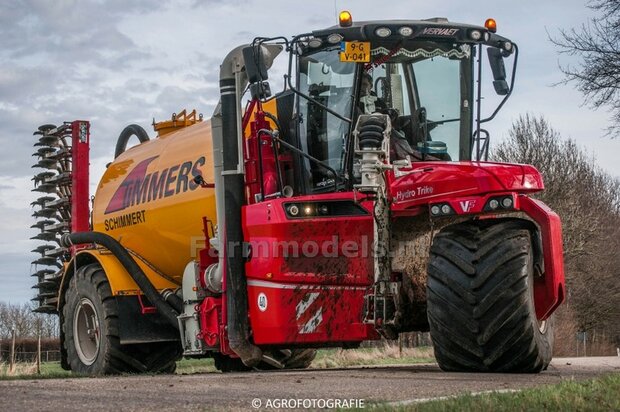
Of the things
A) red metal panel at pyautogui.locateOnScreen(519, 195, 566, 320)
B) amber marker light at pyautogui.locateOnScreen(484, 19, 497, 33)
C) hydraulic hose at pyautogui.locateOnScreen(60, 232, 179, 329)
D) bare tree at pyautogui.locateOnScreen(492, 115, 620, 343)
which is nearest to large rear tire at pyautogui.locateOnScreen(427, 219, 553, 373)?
red metal panel at pyautogui.locateOnScreen(519, 195, 566, 320)

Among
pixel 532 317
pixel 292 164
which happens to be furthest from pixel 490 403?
pixel 292 164

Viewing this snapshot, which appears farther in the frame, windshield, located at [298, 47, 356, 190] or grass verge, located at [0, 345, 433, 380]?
grass verge, located at [0, 345, 433, 380]

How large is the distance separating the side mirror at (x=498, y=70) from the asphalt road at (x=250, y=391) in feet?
10.5

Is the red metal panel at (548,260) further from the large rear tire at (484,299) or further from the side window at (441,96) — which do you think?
the side window at (441,96)

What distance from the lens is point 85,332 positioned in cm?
1314

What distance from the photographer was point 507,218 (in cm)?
870

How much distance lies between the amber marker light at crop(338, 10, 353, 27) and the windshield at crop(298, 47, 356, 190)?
37 centimetres

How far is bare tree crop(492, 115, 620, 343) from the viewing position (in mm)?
38219

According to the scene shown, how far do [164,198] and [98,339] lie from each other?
1.96m

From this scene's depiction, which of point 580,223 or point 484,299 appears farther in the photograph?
point 580,223

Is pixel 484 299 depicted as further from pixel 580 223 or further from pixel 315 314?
pixel 580 223

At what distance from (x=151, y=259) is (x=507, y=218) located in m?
5.61

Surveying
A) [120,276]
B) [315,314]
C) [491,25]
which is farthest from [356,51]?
[120,276]

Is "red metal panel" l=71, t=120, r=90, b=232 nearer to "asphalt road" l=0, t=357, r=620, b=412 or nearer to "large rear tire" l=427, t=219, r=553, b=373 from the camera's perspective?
"asphalt road" l=0, t=357, r=620, b=412
